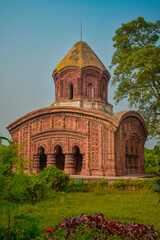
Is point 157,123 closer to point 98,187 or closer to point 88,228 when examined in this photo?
point 98,187

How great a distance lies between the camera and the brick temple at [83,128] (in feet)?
41.3

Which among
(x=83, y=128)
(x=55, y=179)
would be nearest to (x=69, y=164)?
(x=83, y=128)

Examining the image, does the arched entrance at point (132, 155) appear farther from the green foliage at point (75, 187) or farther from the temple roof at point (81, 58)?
the green foliage at point (75, 187)

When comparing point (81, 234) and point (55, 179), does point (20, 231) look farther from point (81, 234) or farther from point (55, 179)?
point (55, 179)

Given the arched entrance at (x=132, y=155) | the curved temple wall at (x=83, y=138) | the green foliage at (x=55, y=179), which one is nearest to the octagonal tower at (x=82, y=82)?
the curved temple wall at (x=83, y=138)

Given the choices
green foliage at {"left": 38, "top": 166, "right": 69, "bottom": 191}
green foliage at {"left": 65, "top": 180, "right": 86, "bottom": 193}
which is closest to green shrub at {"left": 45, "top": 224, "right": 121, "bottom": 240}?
green foliage at {"left": 38, "top": 166, "right": 69, "bottom": 191}

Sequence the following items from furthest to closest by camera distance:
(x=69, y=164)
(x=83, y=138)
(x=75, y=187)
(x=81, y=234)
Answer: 1. (x=69, y=164)
2. (x=83, y=138)
3. (x=75, y=187)
4. (x=81, y=234)

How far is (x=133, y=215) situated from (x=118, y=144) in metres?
7.94

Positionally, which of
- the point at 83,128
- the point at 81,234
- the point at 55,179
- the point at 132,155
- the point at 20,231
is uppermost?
the point at 83,128

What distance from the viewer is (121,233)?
352 centimetres

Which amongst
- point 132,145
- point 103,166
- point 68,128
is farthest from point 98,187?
point 132,145

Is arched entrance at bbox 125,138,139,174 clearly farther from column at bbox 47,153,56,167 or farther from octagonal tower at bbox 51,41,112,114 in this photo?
column at bbox 47,153,56,167

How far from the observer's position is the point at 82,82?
51.1 ft

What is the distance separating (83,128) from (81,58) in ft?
17.5
